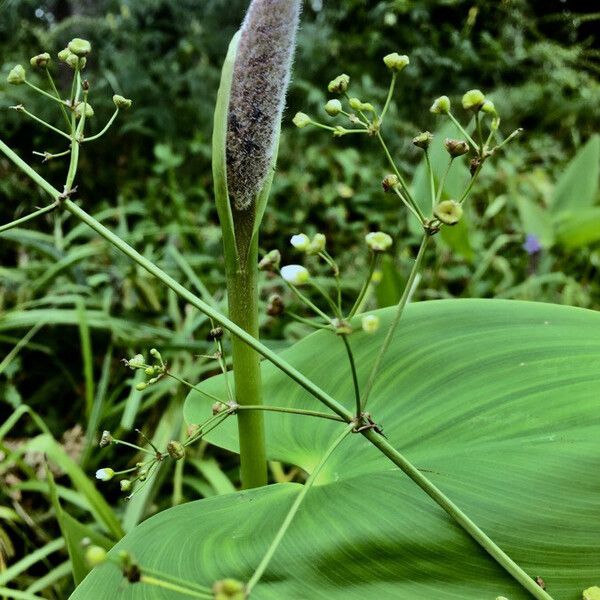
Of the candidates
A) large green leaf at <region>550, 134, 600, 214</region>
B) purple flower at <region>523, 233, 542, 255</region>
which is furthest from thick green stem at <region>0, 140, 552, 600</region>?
large green leaf at <region>550, 134, 600, 214</region>

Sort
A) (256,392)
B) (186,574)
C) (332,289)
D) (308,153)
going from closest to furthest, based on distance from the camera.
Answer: (186,574), (256,392), (332,289), (308,153)

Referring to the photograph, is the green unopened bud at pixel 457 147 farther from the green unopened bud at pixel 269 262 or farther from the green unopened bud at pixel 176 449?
the green unopened bud at pixel 176 449

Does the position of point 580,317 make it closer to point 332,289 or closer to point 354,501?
point 354,501

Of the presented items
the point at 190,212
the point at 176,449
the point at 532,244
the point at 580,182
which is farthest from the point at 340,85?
the point at 190,212

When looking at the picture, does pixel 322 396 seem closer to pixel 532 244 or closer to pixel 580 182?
pixel 532 244

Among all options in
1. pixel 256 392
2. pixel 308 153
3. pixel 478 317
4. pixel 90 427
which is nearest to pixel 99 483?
pixel 90 427
